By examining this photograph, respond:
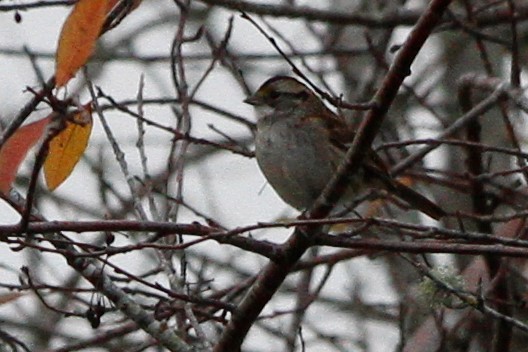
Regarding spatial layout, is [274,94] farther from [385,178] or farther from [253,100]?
[385,178]

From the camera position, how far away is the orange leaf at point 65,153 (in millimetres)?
3086

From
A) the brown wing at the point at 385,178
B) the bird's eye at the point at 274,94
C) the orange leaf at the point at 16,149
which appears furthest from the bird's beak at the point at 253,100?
the orange leaf at the point at 16,149

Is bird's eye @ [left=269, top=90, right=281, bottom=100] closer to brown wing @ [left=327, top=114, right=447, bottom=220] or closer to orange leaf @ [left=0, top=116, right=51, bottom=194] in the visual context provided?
brown wing @ [left=327, top=114, right=447, bottom=220]

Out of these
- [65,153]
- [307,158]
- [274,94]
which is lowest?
[65,153]

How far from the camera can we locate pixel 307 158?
185 inches

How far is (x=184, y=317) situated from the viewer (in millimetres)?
4148

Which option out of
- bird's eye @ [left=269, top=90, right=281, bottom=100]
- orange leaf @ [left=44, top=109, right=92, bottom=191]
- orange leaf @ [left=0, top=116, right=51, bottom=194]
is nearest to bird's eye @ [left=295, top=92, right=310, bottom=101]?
bird's eye @ [left=269, top=90, right=281, bottom=100]

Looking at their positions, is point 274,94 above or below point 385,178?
above

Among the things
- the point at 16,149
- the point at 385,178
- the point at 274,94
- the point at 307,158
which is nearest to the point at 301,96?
the point at 274,94

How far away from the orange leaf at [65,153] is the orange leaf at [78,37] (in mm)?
296

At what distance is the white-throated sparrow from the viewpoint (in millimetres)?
4641

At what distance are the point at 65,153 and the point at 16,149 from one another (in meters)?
0.21

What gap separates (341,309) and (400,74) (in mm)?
4077

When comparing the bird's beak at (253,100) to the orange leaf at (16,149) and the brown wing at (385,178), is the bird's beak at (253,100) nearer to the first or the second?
the brown wing at (385,178)
